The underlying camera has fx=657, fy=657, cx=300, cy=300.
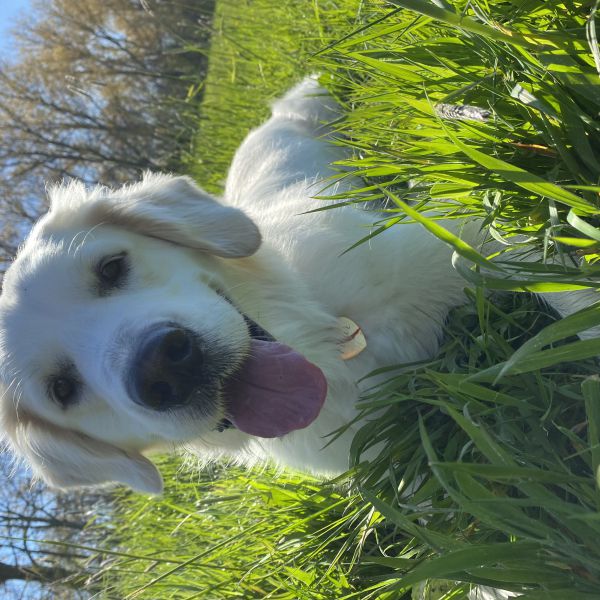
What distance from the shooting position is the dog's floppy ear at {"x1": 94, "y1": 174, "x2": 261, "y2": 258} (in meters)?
2.29

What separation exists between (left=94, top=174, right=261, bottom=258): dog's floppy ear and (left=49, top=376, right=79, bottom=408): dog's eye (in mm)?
579

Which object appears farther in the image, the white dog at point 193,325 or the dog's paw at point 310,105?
the dog's paw at point 310,105

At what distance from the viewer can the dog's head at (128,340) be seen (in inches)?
77.2

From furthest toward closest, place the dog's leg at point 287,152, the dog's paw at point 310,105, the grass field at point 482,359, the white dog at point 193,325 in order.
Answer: the dog's paw at point 310,105 < the dog's leg at point 287,152 < the white dog at point 193,325 < the grass field at point 482,359

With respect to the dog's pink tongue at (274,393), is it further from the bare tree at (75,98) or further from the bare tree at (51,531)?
the bare tree at (75,98)

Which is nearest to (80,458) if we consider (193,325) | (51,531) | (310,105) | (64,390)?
(64,390)

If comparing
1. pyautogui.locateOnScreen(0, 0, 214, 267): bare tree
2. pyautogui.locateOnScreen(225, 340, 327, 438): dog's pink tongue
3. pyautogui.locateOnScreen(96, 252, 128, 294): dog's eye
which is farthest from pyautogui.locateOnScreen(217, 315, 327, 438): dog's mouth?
pyautogui.locateOnScreen(0, 0, 214, 267): bare tree

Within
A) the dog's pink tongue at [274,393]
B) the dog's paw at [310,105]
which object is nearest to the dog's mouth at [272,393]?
the dog's pink tongue at [274,393]

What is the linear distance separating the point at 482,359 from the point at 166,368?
1.03 metres

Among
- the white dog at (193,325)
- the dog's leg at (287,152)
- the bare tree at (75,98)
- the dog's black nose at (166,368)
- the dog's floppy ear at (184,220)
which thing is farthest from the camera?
the bare tree at (75,98)

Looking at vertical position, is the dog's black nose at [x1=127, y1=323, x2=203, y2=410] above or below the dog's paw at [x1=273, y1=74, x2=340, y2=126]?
above

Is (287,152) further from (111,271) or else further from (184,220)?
(111,271)

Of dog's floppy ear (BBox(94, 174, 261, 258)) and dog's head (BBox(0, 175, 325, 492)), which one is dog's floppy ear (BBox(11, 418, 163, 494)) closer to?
dog's head (BBox(0, 175, 325, 492))

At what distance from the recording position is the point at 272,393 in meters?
2.16
